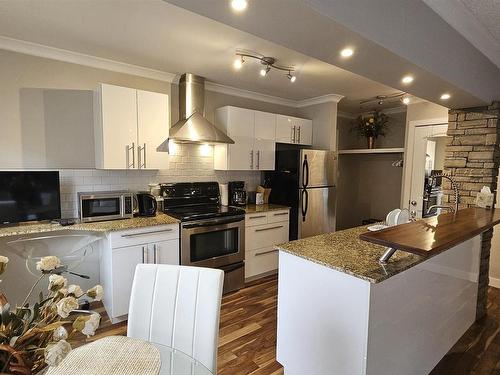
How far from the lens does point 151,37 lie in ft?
7.61

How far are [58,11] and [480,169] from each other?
3723 millimetres

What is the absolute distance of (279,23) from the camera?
51.4 inches

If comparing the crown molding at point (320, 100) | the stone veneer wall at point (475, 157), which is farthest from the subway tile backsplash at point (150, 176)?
the stone veneer wall at point (475, 157)

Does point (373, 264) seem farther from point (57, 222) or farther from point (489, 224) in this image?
point (57, 222)

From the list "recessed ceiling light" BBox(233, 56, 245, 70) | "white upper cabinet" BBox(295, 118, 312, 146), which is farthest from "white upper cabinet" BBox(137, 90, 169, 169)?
"white upper cabinet" BBox(295, 118, 312, 146)

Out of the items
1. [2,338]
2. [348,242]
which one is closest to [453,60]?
[348,242]

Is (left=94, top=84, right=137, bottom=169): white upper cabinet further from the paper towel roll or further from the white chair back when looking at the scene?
the white chair back

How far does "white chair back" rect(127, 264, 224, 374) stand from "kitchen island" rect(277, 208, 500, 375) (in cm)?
63

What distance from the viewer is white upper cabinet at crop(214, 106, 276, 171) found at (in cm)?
359

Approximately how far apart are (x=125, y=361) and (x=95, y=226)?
171 cm

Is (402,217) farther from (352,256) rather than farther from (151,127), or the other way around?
(151,127)

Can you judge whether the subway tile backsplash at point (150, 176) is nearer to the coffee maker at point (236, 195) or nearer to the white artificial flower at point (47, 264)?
the coffee maker at point (236, 195)

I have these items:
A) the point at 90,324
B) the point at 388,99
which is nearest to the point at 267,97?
the point at 388,99

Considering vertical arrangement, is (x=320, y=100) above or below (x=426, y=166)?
above
